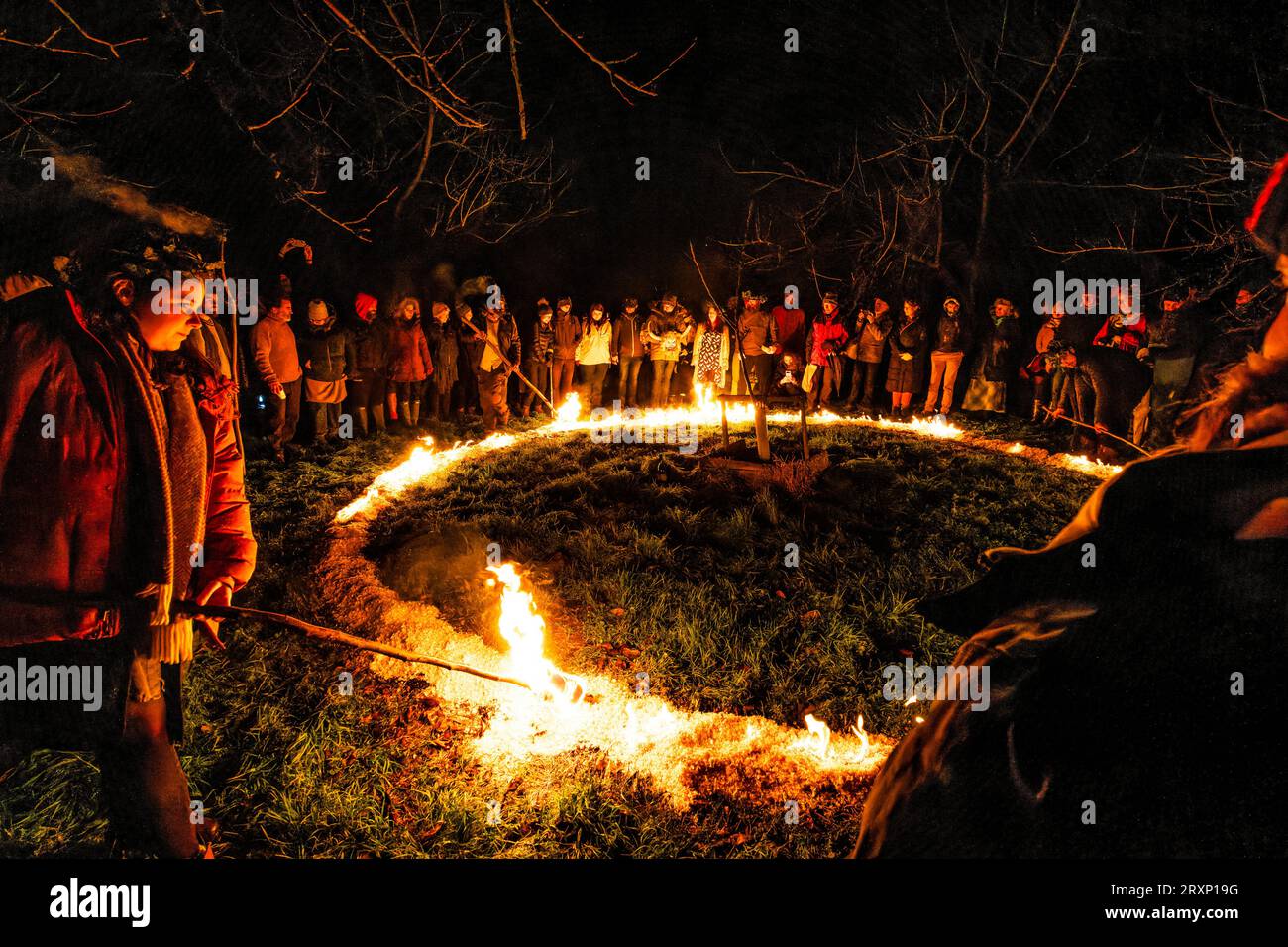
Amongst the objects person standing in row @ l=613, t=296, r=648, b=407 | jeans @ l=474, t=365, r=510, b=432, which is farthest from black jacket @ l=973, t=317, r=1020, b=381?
jeans @ l=474, t=365, r=510, b=432

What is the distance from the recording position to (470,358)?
509 inches

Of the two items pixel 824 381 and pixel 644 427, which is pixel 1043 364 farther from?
pixel 644 427

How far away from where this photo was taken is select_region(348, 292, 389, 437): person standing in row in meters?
11.3

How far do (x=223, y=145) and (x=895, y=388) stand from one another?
13.2 metres

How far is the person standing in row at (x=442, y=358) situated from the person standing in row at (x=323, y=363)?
5.81ft

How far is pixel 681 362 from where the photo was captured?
50.7ft

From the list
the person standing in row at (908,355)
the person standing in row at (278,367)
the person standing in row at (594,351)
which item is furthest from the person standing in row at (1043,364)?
the person standing in row at (278,367)

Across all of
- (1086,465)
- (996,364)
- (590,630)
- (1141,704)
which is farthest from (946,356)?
(1141,704)

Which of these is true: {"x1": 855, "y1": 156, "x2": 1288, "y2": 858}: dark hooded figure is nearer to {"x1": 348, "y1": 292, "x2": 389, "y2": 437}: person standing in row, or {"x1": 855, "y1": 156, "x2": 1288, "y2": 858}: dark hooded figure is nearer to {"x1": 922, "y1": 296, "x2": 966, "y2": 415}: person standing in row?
{"x1": 348, "y1": 292, "x2": 389, "y2": 437}: person standing in row

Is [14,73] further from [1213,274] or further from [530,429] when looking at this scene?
[1213,274]

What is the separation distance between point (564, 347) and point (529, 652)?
9815mm

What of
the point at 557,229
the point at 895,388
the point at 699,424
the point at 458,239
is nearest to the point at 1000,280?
the point at 895,388

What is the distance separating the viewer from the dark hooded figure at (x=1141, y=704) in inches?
54.2

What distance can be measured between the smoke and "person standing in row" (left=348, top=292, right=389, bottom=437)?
2.83m
